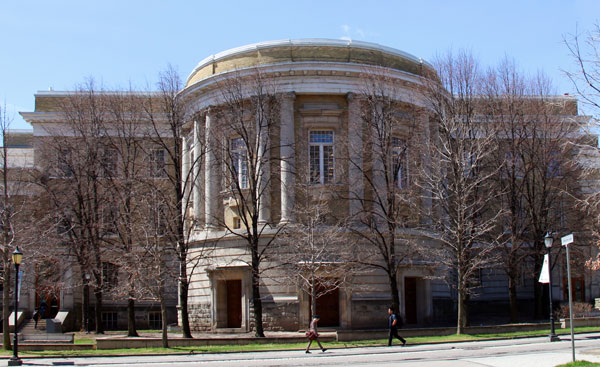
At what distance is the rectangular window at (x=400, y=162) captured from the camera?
37781 mm

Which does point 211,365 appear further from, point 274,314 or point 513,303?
point 513,303

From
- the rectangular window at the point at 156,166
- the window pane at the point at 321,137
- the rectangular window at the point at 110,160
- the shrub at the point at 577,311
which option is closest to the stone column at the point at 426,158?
the window pane at the point at 321,137

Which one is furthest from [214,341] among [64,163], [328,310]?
[64,163]

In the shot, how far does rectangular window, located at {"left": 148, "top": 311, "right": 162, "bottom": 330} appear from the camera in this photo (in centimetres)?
5003

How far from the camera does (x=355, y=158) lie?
130 feet

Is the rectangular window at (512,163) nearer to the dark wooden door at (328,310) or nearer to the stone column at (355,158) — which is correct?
the stone column at (355,158)

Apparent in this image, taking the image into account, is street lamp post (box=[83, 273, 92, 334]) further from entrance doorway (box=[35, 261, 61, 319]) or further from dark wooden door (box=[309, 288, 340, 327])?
dark wooden door (box=[309, 288, 340, 327])

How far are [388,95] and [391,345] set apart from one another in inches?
574

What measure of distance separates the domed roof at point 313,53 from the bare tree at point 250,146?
5.74 feet

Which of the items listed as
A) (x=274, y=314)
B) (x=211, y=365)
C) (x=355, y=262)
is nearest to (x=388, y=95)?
(x=355, y=262)

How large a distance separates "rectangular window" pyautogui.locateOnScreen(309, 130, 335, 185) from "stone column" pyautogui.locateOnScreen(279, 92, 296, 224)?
1.33 m

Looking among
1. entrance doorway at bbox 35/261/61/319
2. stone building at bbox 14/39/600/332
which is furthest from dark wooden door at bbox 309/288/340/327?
entrance doorway at bbox 35/261/61/319

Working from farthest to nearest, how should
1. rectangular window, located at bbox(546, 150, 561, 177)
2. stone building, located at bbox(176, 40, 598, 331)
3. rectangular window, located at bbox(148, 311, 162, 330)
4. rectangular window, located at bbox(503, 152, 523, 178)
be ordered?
rectangular window, located at bbox(148, 311, 162, 330) < rectangular window, located at bbox(546, 150, 561, 177) < rectangular window, located at bbox(503, 152, 523, 178) < stone building, located at bbox(176, 40, 598, 331)

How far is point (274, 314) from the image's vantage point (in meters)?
38.5
